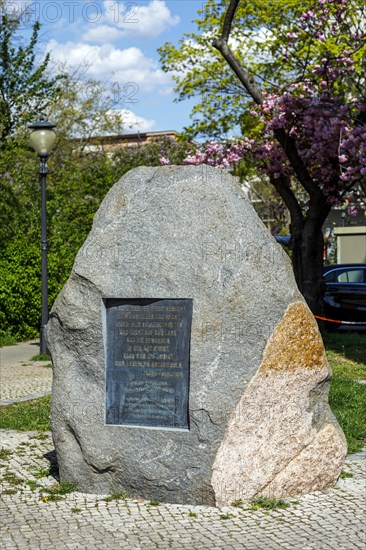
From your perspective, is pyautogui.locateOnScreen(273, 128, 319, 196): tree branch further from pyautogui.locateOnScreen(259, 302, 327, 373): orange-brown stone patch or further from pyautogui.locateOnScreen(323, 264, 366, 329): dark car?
pyautogui.locateOnScreen(259, 302, 327, 373): orange-brown stone patch

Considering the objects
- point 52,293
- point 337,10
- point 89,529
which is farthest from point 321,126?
point 89,529

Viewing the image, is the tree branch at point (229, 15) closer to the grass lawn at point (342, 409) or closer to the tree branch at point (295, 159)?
the tree branch at point (295, 159)

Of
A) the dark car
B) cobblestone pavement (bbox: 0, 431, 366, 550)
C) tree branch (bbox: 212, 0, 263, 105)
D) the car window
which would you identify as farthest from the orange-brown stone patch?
the car window

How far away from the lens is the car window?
20891mm

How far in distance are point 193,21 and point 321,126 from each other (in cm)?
781

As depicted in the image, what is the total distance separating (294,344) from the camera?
6.13 metres

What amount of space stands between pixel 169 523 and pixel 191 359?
1132mm

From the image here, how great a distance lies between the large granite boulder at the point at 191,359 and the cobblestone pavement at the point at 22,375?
4648 mm

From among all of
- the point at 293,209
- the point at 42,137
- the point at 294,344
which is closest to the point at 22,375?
the point at 42,137

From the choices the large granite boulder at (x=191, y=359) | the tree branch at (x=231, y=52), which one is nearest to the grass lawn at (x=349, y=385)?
the large granite boulder at (x=191, y=359)

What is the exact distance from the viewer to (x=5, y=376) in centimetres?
1345

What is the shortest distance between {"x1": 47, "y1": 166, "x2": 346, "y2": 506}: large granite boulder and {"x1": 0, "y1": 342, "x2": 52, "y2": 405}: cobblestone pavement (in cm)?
465

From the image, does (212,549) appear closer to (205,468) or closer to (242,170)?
(205,468)

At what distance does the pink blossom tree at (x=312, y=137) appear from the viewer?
→ 16.2 meters
